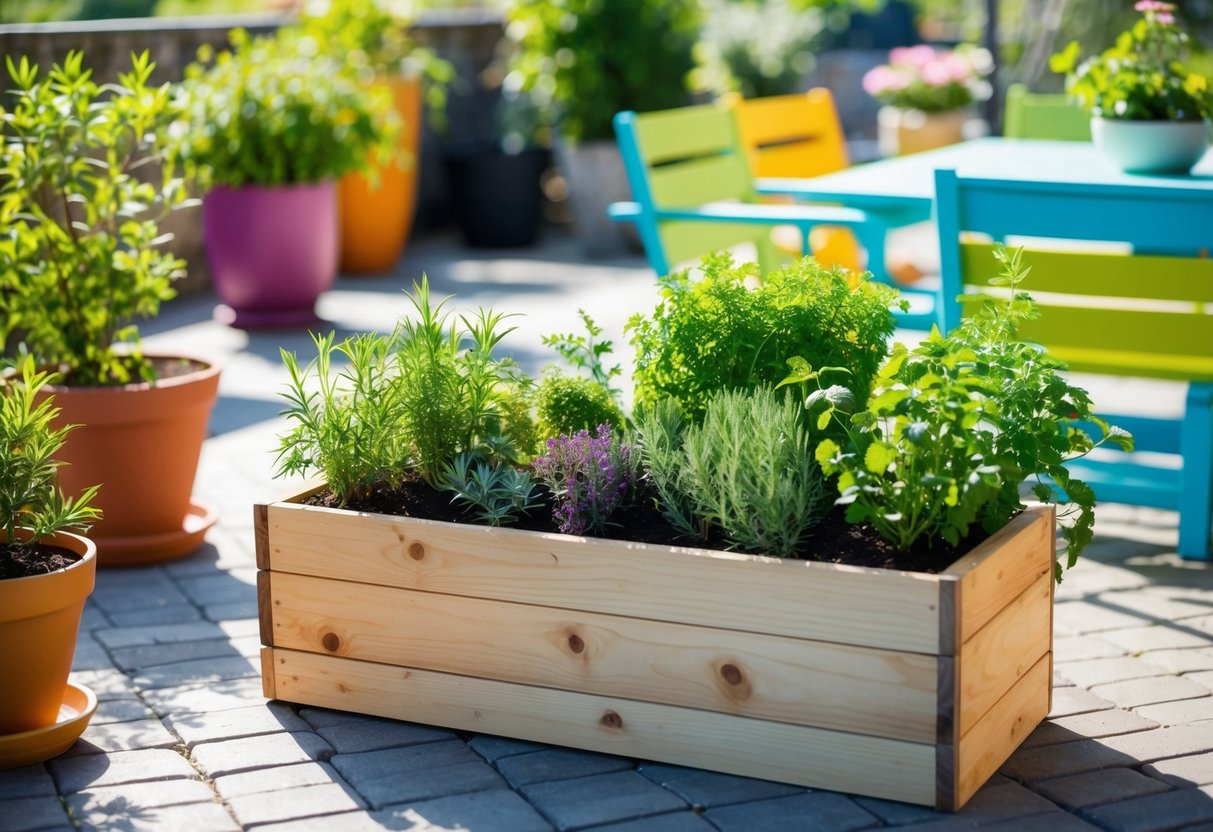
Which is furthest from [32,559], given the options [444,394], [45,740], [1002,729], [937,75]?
[937,75]

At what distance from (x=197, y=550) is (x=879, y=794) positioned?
6.96 ft

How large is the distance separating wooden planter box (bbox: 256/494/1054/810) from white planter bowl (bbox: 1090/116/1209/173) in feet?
4.99

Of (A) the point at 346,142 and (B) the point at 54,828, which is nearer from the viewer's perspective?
(B) the point at 54,828

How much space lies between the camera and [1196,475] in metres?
3.57

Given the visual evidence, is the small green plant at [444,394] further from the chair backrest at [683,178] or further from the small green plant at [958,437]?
the chair backrest at [683,178]

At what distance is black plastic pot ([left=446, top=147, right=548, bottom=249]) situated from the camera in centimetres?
859

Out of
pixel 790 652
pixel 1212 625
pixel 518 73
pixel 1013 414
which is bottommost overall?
pixel 1212 625

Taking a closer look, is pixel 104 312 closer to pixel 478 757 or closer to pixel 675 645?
pixel 478 757

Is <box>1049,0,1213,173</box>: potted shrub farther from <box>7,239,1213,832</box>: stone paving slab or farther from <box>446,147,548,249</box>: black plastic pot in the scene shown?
<box>446,147,548,249</box>: black plastic pot

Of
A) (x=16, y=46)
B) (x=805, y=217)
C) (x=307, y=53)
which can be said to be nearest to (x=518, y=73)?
(x=307, y=53)

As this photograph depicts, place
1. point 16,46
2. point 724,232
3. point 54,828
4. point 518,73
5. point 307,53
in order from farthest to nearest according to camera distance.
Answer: point 518,73 < point 307,53 < point 16,46 < point 724,232 < point 54,828

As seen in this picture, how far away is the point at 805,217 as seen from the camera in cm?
404

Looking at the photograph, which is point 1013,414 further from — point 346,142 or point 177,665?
point 346,142

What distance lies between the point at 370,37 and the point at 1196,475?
5.41m
